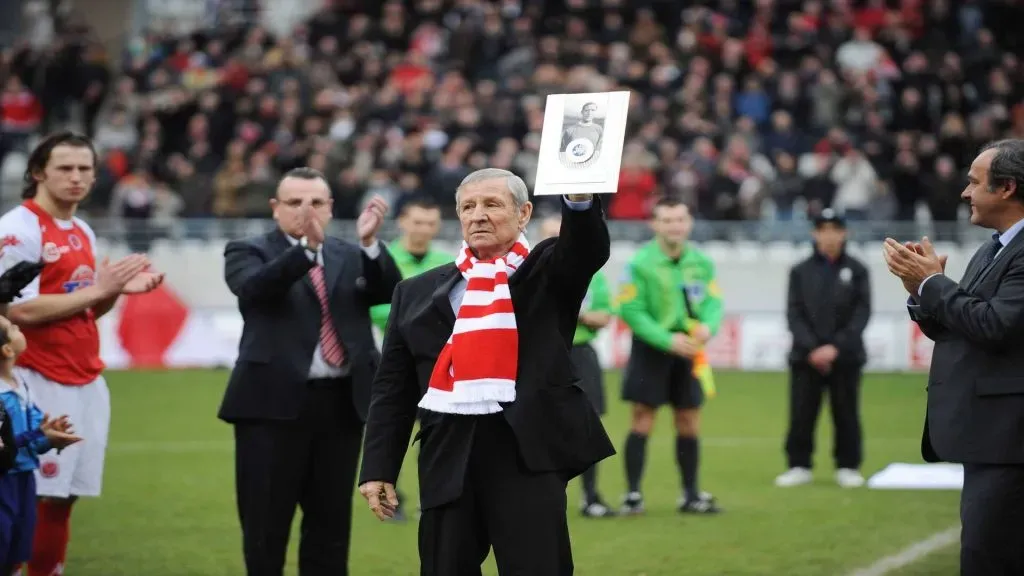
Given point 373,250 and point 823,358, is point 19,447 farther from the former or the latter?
point 823,358

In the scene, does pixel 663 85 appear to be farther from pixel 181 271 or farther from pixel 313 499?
pixel 313 499

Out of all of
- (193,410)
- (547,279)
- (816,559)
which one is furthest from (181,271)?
(547,279)

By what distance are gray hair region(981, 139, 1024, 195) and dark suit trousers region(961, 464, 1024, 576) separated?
1.18 meters

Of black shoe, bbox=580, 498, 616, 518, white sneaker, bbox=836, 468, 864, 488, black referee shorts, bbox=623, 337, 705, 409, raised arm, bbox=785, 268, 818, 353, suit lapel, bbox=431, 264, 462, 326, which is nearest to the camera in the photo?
suit lapel, bbox=431, 264, 462, 326

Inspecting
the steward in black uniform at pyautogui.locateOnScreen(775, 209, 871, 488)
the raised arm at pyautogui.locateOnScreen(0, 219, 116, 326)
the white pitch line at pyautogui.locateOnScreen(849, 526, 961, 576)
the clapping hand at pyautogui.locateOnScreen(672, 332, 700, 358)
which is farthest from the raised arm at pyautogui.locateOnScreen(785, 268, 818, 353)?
the raised arm at pyautogui.locateOnScreen(0, 219, 116, 326)

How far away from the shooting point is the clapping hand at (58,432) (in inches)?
287

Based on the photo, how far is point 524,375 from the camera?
5969mm

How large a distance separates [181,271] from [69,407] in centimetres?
1642

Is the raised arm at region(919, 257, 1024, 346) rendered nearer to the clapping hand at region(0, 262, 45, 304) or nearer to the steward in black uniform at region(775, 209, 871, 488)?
the clapping hand at region(0, 262, 45, 304)

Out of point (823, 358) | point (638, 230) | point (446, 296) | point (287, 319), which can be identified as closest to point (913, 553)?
point (823, 358)

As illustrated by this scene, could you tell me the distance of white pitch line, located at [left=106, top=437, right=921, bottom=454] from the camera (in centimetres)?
1553

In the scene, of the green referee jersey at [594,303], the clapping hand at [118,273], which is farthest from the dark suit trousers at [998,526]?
the green referee jersey at [594,303]

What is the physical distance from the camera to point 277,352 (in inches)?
311

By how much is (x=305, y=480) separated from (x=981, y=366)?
345 cm
